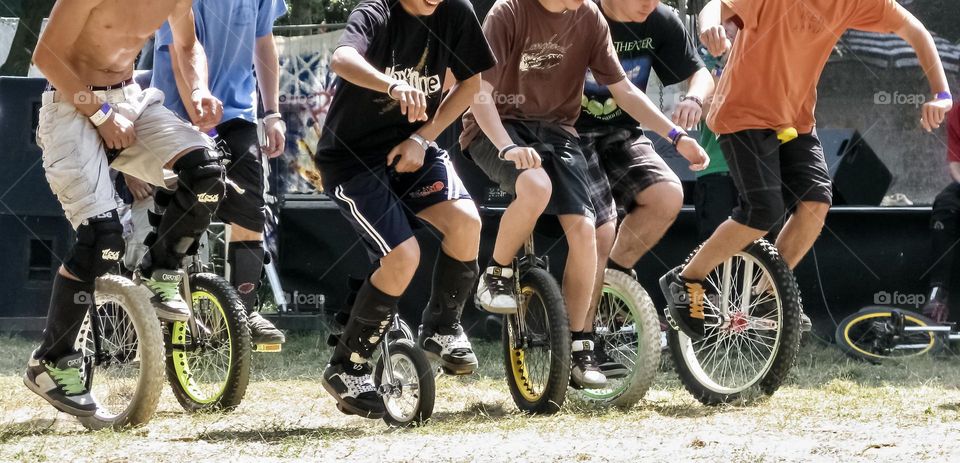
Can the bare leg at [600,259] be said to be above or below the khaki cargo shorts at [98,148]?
below

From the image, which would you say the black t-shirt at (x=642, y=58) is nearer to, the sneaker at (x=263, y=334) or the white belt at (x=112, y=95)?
the sneaker at (x=263, y=334)

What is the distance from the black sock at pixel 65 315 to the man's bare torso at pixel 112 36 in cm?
71

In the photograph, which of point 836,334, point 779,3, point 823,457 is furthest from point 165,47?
point 836,334

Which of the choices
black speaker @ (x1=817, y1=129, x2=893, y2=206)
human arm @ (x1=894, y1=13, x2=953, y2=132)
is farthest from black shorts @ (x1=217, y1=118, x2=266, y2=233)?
black speaker @ (x1=817, y1=129, x2=893, y2=206)

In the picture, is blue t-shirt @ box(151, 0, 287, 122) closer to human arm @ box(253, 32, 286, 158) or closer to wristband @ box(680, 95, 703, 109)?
human arm @ box(253, 32, 286, 158)

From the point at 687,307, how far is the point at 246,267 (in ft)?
6.10

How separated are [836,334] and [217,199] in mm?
4071

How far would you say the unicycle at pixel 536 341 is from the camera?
4.59 m

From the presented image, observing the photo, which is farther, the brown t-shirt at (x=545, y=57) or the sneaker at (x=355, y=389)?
the brown t-shirt at (x=545, y=57)

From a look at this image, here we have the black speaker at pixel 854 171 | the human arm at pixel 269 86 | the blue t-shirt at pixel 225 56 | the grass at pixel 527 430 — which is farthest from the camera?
the black speaker at pixel 854 171

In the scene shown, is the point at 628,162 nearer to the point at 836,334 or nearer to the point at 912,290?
the point at 836,334

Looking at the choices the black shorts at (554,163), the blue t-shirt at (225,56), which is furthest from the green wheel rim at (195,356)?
the black shorts at (554,163)

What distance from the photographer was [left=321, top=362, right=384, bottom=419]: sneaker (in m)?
4.35

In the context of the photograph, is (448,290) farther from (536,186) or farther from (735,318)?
(735,318)
